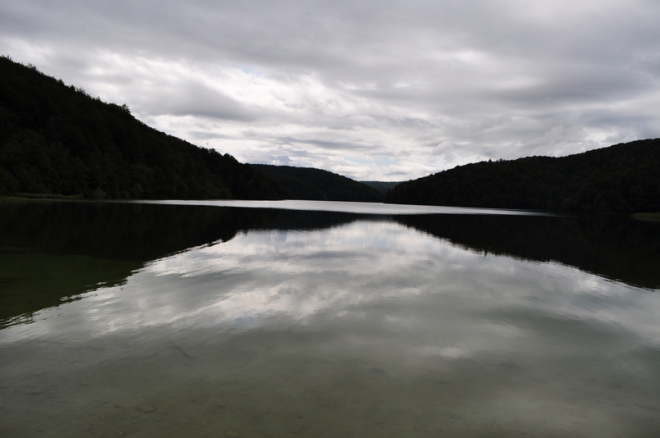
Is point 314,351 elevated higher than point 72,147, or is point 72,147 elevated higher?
point 72,147

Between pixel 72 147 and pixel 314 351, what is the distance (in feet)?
460

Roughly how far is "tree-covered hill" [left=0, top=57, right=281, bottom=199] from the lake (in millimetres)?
88102

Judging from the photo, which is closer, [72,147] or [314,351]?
[314,351]

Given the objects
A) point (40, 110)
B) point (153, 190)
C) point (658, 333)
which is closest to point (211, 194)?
point (153, 190)

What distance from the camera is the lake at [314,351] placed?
204 inches

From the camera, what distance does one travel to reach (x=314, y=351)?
7590mm

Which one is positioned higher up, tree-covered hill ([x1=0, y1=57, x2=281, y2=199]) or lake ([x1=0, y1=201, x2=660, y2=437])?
tree-covered hill ([x1=0, y1=57, x2=281, y2=199])

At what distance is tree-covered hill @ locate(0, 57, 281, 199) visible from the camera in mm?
95281

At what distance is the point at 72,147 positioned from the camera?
120062 millimetres

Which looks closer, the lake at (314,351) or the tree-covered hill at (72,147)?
the lake at (314,351)

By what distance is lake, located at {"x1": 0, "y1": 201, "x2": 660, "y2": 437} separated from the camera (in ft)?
17.0

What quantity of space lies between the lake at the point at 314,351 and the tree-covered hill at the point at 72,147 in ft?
289

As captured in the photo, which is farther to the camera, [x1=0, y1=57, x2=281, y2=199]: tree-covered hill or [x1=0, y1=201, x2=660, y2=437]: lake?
[x1=0, y1=57, x2=281, y2=199]: tree-covered hill

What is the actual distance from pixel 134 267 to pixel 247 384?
1093 centimetres
